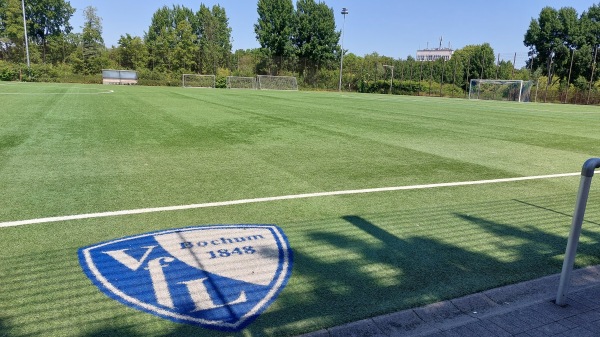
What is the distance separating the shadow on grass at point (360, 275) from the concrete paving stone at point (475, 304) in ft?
0.33

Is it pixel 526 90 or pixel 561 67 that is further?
pixel 561 67

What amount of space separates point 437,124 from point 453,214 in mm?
11039

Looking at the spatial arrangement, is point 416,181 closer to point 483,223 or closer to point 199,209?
point 483,223

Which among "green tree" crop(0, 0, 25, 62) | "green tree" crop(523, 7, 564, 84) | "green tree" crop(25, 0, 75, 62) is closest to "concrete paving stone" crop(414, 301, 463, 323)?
"green tree" crop(523, 7, 564, 84)

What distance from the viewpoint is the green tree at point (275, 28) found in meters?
67.6

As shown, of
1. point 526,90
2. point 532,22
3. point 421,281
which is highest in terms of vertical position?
point 532,22

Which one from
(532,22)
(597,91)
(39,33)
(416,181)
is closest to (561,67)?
(532,22)

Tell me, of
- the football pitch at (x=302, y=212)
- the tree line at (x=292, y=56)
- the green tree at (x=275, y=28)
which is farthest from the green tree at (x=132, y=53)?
the football pitch at (x=302, y=212)

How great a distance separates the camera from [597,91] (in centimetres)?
4372

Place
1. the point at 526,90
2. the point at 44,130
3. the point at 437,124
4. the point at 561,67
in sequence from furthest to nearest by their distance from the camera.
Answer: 1. the point at 561,67
2. the point at 526,90
3. the point at 437,124
4. the point at 44,130

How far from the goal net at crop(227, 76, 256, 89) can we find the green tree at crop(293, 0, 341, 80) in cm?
1231

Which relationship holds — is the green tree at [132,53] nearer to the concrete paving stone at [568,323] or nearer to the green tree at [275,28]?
the green tree at [275,28]

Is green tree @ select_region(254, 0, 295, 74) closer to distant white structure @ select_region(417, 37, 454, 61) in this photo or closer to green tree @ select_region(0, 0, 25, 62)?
green tree @ select_region(0, 0, 25, 62)

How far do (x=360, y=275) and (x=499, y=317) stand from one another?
1097 millimetres
